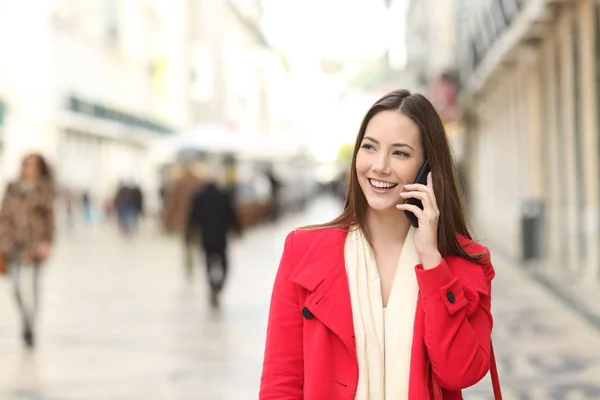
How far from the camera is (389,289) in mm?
2654

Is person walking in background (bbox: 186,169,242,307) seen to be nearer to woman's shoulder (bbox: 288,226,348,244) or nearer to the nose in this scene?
woman's shoulder (bbox: 288,226,348,244)

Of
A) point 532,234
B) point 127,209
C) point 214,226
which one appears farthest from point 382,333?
point 127,209

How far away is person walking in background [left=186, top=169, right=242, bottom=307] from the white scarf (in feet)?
31.7

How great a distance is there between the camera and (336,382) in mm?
2553

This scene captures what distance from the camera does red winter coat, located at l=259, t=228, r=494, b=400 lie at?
2482 millimetres

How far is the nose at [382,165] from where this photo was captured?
2609 mm

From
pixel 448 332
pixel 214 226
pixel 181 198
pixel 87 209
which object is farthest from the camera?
pixel 87 209

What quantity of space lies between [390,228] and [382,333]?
30cm

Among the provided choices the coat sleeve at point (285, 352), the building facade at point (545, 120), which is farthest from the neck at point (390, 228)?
the building facade at point (545, 120)

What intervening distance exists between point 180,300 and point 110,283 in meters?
2.76

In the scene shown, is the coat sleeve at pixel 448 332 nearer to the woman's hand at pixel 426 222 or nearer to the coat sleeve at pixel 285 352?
the woman's hand at pixel 426 222

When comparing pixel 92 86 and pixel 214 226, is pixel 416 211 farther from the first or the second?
pixel 92 86

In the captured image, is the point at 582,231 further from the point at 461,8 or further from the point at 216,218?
the point at 461,8

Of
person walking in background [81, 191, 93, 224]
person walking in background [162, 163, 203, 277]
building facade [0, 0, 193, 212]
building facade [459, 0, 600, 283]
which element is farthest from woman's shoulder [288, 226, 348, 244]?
person walking in background [81, 191, 93, 224]
